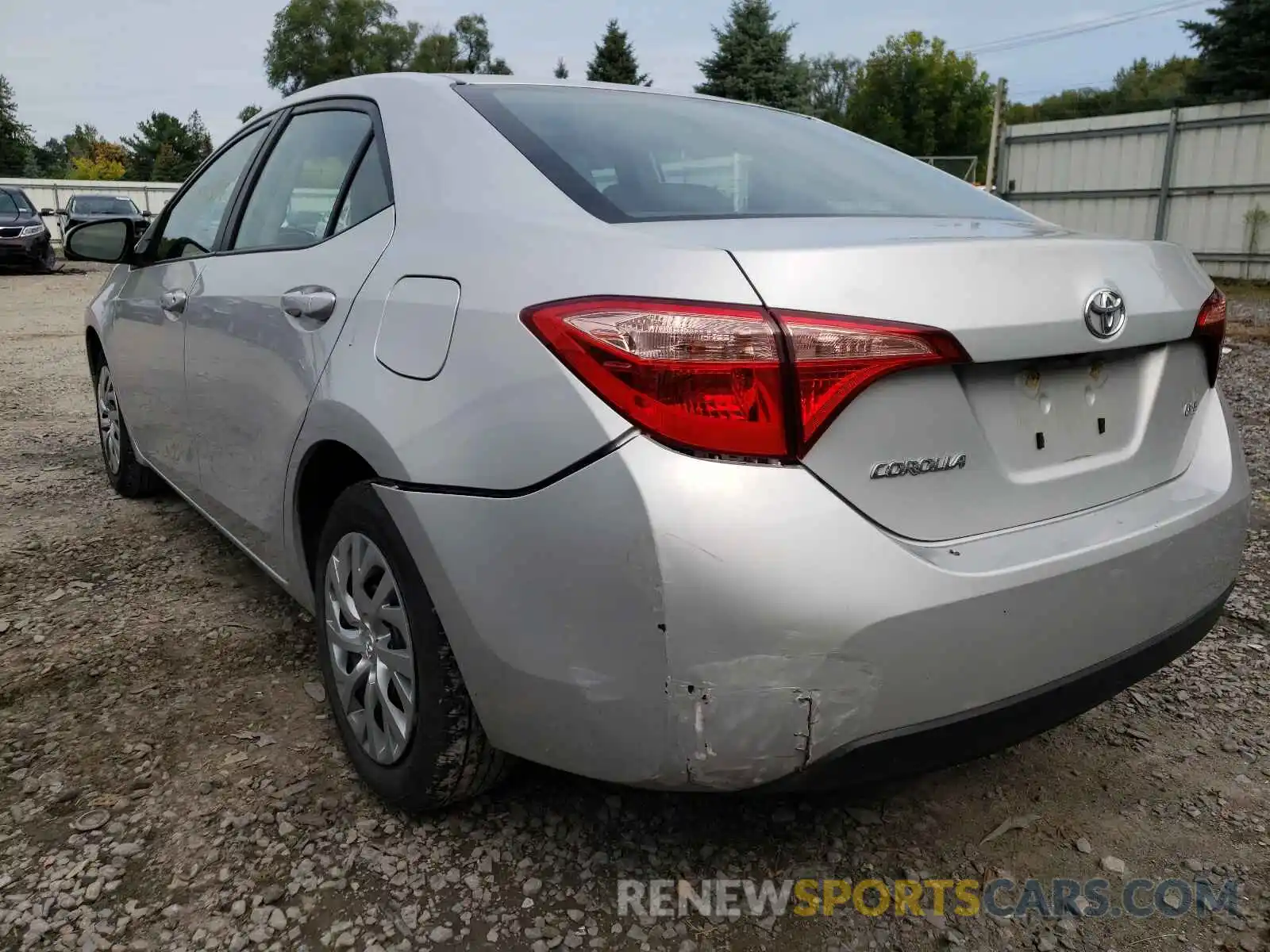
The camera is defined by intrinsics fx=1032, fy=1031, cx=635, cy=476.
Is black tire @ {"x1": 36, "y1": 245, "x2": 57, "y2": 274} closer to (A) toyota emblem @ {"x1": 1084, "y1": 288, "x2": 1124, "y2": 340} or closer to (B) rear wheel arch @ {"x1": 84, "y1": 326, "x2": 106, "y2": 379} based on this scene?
(B) rear wheel arch @ {"x1": 84, "y1": 326, "x2": 106, "y2": 379}

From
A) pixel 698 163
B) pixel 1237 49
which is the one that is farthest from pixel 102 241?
pixel 1237 49

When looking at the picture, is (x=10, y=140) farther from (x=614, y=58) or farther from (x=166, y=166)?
(x=614, y=58)

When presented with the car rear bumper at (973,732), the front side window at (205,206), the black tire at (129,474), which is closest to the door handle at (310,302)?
the front side window at (205,206)

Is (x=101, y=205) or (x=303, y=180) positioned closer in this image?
(x=303, y=180)

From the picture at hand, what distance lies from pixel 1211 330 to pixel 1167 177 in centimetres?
1504

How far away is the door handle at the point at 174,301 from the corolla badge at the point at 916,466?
7.43 ft

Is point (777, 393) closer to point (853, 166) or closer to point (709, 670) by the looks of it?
point (709, 670)

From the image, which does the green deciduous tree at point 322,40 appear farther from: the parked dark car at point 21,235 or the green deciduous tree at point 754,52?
the parked dark car at point 21,235

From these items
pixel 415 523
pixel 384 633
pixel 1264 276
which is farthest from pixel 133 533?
pixel 1264 276

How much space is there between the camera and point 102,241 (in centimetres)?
374

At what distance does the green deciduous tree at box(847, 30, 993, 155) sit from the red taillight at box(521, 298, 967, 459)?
63675 mm

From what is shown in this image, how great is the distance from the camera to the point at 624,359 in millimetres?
1507

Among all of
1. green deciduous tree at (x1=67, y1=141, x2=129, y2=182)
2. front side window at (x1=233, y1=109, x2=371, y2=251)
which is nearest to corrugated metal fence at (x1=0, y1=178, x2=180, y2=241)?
green deciduous tree at (x1=67, y1=141, x2=129, y2=182)

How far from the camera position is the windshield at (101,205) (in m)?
23.1
